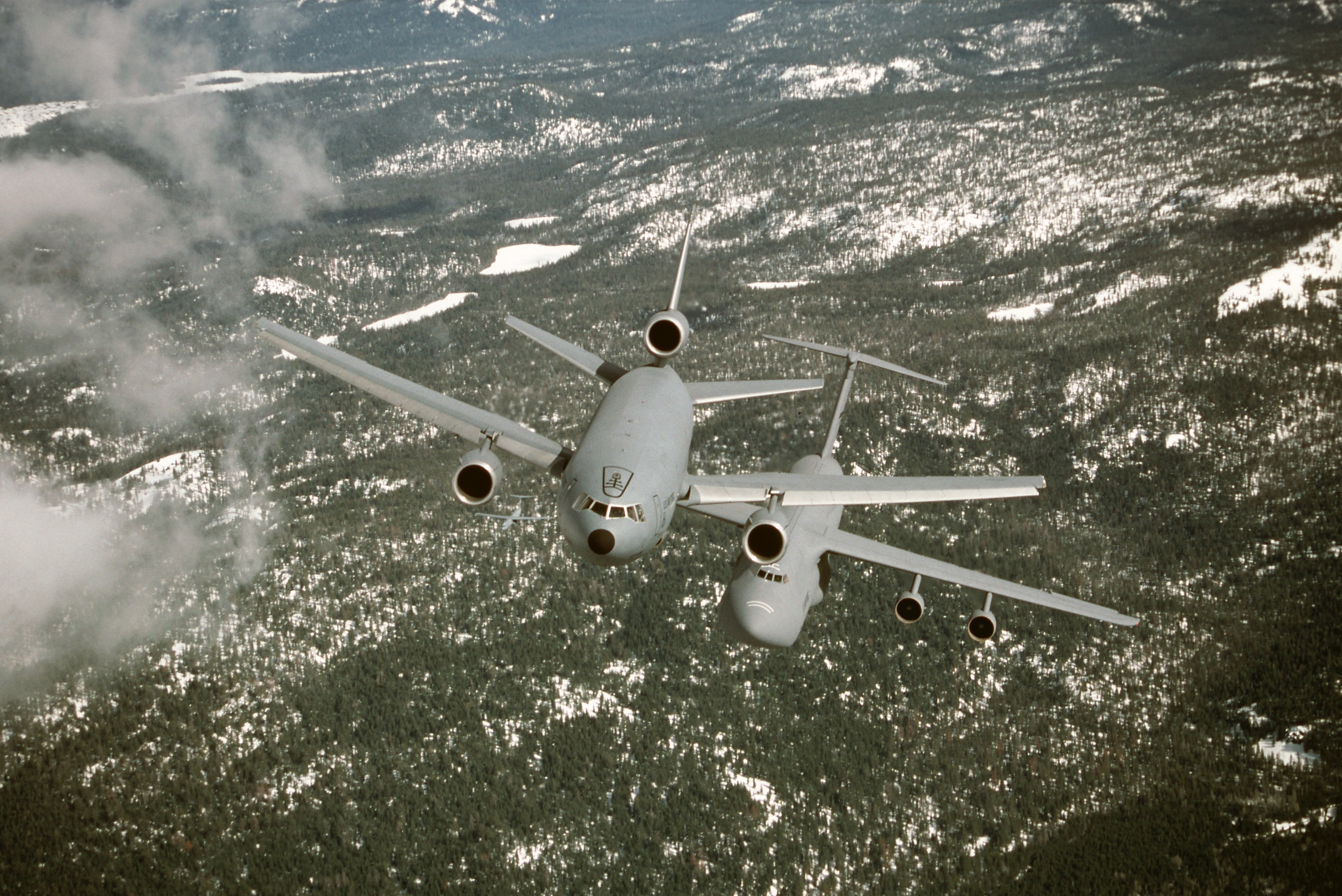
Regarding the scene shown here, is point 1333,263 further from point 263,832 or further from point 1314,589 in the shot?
point 263,832

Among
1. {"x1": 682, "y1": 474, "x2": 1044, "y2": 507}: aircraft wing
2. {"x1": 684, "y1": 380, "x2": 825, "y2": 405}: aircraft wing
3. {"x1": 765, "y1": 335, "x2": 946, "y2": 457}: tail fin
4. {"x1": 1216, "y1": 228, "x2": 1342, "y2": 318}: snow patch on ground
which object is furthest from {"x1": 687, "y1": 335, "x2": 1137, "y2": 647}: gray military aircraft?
{"x1": 1216, "y1": 228, "x2": 1342, "y2": 318}: snow patch on ground

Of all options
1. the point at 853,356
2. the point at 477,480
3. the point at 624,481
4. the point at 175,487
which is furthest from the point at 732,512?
the point at 175,487

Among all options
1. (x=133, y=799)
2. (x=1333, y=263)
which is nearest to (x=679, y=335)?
(x=133, y=799)

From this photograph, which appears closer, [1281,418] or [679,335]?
[679,335]

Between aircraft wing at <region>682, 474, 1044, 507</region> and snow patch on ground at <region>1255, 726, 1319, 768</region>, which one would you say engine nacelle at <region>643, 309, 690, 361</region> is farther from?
snow patch on ground at <region>1255, 726, 1319, 768</region>

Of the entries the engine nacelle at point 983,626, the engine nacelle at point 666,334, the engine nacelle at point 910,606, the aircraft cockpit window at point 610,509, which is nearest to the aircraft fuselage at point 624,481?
the aircraft cockpit window at point 610,509
